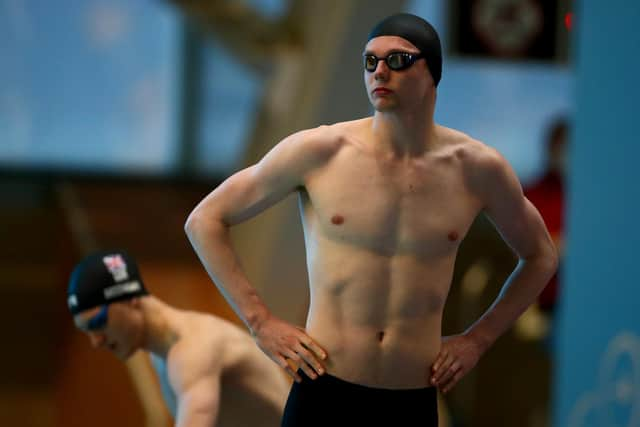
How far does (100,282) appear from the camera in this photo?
327 cm

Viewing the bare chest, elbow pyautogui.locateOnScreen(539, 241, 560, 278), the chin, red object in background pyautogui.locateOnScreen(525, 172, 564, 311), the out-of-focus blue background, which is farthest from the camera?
the out-of-focus blue background

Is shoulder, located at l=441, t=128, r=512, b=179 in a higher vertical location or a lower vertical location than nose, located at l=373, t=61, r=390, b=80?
lower

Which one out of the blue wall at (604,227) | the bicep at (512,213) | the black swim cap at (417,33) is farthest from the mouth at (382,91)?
the blue wall at (604,227)

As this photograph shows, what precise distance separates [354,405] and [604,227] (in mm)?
2447

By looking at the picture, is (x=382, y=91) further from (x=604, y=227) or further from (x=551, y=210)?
(x=551, y=210)

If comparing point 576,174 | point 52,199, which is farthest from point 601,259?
point 52,199

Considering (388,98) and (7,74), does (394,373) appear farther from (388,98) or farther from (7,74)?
(7,74)

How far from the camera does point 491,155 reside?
8.57 ft

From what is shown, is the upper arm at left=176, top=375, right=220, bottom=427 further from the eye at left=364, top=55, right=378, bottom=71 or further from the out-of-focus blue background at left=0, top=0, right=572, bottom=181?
the out-of-focus blue background at left=0, top=0, right=572, bottom=181

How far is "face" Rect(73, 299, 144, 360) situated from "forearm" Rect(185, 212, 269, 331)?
0.75 metres

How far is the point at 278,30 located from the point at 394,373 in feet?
13.1

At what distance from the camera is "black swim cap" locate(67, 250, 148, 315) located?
3.26 metres

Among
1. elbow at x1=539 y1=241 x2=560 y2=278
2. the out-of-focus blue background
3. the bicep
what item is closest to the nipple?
the bicep

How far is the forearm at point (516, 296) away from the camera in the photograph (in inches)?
107
